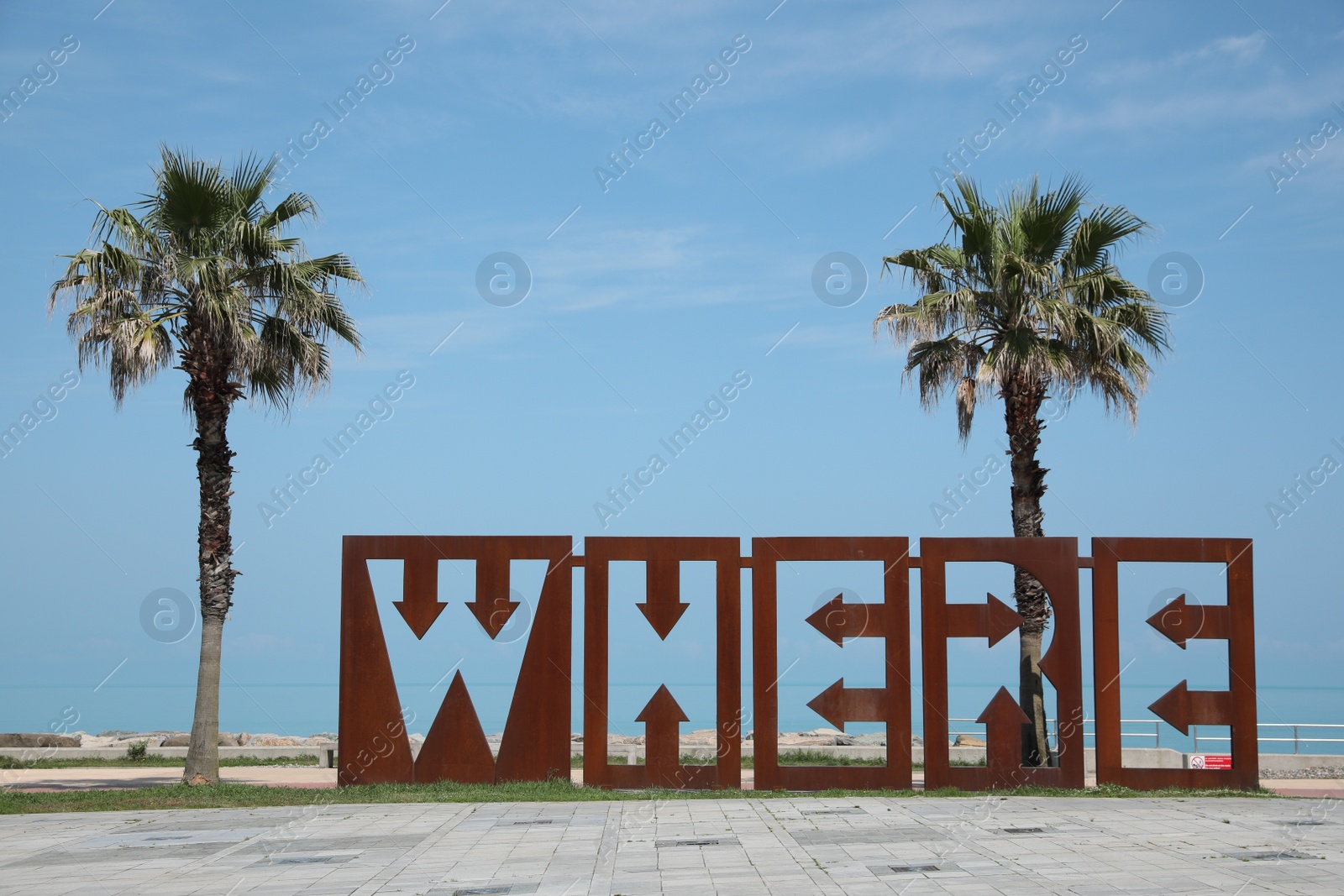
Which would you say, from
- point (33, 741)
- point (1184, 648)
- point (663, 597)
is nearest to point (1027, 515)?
point (1184, 648)

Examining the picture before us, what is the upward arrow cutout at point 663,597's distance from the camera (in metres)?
15.4

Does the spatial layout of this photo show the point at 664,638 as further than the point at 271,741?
No

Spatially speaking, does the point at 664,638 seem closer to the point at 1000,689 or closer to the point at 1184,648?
the point at 1000,689

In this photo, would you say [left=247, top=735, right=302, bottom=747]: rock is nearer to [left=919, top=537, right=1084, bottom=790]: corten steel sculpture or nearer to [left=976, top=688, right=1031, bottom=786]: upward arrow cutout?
[left=919, top=537, right=1084, bottom=790]: corten steel sculpture

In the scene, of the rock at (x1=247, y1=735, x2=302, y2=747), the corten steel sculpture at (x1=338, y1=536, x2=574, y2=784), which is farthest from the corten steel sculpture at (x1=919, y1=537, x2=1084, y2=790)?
the rock at (x1=247, y1=735, x2=302, y2=747)

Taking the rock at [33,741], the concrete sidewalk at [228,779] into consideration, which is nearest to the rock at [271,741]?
the rock at [33,741]

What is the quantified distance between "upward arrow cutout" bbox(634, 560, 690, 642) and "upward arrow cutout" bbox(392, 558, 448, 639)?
2750 mm

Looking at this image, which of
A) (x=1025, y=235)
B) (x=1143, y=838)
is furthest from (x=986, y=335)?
(x=1143, y=838)

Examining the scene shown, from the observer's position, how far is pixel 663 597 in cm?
1544

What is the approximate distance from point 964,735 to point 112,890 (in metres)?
18.9

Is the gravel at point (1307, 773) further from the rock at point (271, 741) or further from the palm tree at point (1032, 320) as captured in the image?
the rock at point (271, 741)

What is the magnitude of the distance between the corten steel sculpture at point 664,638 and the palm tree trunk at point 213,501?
543 cm

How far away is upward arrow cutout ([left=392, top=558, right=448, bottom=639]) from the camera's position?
15562mm

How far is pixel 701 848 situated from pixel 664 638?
4.54m
